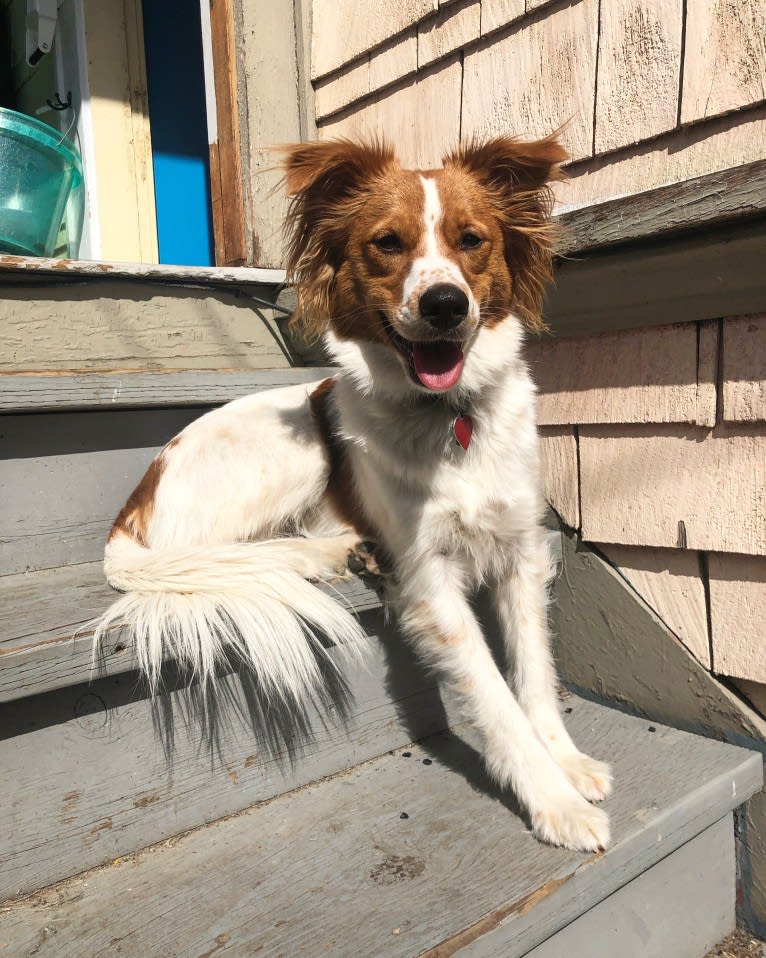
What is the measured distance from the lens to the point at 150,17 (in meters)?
3.64

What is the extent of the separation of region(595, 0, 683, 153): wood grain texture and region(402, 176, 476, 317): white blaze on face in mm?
519

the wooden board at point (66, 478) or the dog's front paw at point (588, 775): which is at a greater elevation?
the wooden board at point (66, 478)

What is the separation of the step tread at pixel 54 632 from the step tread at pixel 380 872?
1.19 feet

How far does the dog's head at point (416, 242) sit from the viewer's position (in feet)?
5.24

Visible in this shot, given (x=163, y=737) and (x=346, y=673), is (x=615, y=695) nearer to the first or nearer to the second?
(x=346, y=673)

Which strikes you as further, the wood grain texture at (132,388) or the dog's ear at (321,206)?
the wood grain texture at (132,388)

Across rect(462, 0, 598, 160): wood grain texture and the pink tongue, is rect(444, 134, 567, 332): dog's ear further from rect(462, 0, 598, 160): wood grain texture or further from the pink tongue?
the pink tongue

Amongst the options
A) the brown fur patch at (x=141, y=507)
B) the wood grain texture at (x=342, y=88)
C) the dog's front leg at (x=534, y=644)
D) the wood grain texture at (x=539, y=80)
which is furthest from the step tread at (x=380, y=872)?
the wood grain texture at (x=342, y=88)

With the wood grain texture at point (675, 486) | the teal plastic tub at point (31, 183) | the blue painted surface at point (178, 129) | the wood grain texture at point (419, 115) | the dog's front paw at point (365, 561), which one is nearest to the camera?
the wood grain texture at point (675, 486)

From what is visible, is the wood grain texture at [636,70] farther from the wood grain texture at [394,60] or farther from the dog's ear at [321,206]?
the wood grain texture at [394,60]

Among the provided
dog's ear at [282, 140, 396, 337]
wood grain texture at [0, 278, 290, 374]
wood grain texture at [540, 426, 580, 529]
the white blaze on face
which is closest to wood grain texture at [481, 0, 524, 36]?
dog's ear at [282, 140, 396, 337]

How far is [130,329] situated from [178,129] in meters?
2.00

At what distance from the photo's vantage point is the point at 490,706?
1559mm

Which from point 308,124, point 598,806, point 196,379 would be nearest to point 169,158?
point 308,124
